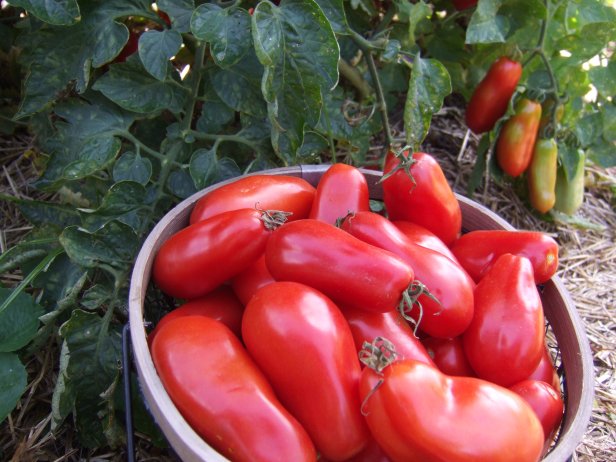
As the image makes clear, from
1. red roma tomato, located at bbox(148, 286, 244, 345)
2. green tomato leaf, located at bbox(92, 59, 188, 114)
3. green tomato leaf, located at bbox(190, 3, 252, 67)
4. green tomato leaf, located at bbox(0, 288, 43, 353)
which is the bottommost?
green tomato leaf, located at bbox(0, 288, 43, 353)

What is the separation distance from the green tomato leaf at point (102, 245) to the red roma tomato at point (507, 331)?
25.0 inches

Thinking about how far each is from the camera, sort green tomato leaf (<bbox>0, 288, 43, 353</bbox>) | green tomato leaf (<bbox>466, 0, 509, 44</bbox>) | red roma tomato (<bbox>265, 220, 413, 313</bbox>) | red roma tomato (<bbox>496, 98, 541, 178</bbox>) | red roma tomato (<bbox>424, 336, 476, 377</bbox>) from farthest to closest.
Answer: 1. red roma tomato (<bbox>496, 98, 541, 178</bbox>)
2. green tomato leaf (<bbox>466, 0, 509, 44</bbox>)
3. green tomato leaf (<bbox>0, 288, 43, 353</bbox>)
4. red roma tomato (<bbox>424, 336, 476, 377</bbox>)
5. red roma tomato (<bbox>265, 220, 413, 313</bbox>)

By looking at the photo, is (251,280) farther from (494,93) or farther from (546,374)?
(494,93)

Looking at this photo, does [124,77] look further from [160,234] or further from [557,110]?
[557,110]

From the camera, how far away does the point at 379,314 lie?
1.00 metres

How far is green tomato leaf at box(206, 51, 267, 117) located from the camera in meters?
1.38

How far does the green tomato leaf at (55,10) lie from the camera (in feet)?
3.77

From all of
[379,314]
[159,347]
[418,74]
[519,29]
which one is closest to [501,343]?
[379,314]

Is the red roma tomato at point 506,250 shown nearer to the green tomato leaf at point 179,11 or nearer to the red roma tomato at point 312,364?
the red roma tomato at point 312,364

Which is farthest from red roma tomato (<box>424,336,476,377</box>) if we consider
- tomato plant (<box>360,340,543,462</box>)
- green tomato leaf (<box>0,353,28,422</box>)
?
green tomato leaf (<box>0,353,28,422</box>)

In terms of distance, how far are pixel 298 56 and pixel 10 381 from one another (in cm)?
80

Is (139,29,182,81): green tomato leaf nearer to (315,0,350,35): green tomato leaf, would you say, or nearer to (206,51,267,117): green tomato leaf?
(206,51,267,117): green tomato leaf

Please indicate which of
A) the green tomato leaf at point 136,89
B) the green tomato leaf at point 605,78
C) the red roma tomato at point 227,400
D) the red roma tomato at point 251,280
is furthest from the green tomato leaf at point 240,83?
the green tomato leaf at point 605,78

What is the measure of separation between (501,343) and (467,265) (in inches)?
9.4
